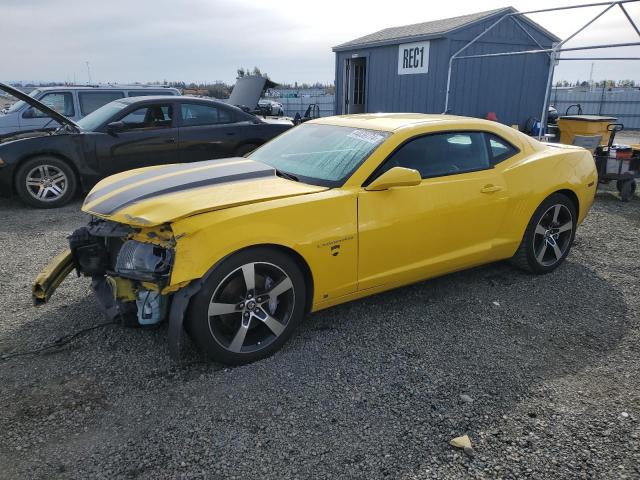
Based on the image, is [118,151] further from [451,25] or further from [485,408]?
[451,25]

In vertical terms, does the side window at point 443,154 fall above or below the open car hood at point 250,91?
below

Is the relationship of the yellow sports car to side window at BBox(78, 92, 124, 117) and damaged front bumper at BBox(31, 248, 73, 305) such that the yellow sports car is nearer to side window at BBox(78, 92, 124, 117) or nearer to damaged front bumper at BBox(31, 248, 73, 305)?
damaged front bumper at BBox(31, 248, 73, 305)

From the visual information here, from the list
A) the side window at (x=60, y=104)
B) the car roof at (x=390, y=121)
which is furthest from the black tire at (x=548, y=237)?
the side window at (x=60, y=104)

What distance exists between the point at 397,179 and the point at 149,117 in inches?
213

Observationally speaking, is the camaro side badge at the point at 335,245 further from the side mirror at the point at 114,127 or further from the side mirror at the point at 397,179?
the side mirror at the point at 114,127

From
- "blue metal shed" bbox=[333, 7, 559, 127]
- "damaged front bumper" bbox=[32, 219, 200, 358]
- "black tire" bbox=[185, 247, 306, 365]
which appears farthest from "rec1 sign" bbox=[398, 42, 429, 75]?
"damaged front bumper" bbox=[32, 219, 200, 358]

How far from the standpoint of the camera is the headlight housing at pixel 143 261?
9.29 ft

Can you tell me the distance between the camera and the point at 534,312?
3.86 metres

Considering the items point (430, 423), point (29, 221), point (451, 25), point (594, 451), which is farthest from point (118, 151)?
point (451, 25)

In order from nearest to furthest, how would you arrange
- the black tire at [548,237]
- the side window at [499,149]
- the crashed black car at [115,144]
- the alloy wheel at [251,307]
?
the alloy wheel at [251,307]
the side window at [499,149]
the black tire at [548,237]
the crashed black car at [115,144]

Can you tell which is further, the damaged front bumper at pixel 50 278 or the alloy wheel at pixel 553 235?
the alloy wheel at pixel 553 235

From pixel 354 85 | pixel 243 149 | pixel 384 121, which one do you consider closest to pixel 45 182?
pixel 243 149

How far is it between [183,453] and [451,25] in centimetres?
1202

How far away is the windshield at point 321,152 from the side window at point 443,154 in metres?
0.21
